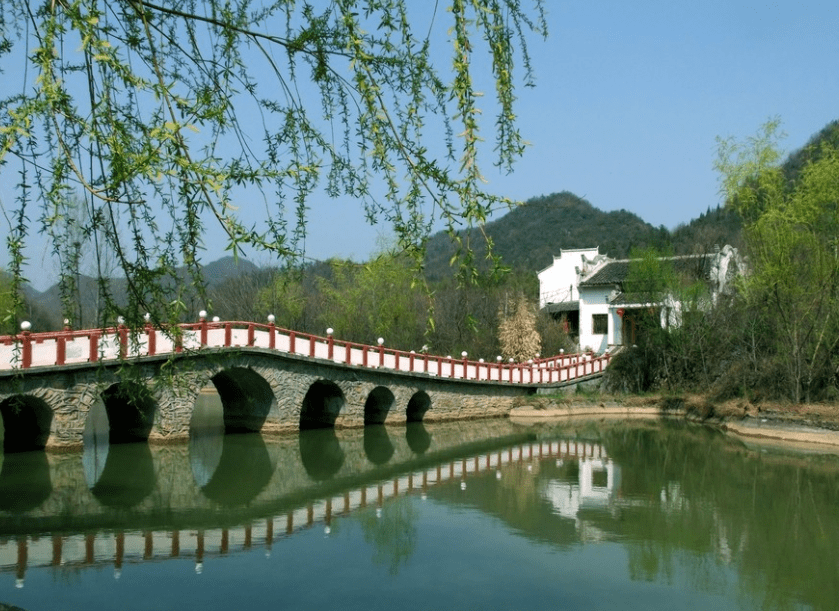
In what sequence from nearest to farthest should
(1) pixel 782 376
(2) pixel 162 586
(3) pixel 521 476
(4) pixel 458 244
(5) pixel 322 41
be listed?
1. (4) pixel 458 244
2. (5) pixel 322 41
3. (2) pixel 162 586
4. (3) pixel 521 476
5. (1) pixel 782 376

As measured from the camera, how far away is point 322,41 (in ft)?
12.1

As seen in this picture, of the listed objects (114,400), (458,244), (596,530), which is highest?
(458,244)

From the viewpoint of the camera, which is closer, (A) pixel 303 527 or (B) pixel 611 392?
(A) pixel 303 527

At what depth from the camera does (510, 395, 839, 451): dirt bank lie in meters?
17.6

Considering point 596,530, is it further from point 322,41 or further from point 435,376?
point 435,376

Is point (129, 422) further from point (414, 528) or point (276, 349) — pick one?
point (414, 528)

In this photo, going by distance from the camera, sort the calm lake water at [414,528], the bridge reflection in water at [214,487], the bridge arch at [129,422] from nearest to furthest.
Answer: the calm lake water at [414,528], the bridge reflection in water at [214,487], the bridge arch at [129,422]

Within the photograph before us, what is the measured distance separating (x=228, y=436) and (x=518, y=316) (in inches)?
480

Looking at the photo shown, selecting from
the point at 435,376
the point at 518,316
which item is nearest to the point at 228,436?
the point at 435,376

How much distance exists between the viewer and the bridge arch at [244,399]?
58.9 feet

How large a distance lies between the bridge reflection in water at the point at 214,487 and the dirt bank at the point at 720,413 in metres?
3.92

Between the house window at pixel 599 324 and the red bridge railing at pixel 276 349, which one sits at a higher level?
the house window at pixel 599 324

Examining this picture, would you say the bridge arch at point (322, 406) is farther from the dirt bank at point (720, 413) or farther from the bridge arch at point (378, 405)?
the dirt bank at point (720, 413)

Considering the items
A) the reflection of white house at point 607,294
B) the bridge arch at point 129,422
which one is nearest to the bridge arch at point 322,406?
the bridge arch at point 129,422
